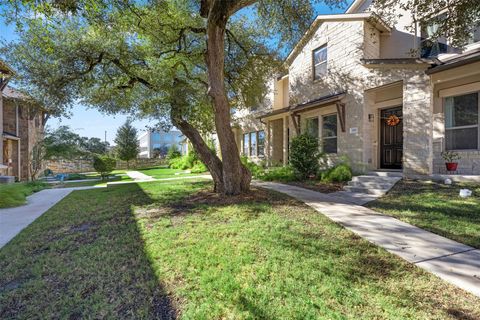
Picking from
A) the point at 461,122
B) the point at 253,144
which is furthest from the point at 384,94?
the point at 253,144

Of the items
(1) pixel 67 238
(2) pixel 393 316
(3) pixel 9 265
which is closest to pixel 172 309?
(2) pixel 393 316

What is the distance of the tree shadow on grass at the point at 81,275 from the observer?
2.67 m

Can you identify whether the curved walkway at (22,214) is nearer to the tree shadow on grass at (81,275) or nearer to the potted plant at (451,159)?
the tree shadow on grass at (81,275)

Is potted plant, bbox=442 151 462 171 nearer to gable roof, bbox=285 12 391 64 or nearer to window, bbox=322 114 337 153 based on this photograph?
window, bbox=322 114 337 153

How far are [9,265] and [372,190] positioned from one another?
855 cm

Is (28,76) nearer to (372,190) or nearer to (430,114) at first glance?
(372,190)

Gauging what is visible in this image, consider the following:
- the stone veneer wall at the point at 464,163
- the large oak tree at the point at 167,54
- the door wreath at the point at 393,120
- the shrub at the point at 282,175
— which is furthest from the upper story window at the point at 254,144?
the stone veneer wall at the point at 464,163

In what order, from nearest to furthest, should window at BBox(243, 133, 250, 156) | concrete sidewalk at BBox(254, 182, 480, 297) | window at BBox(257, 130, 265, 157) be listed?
concrete sidewalk at BBox(254, 182, 480, 297), window at BBox(257, 130, 265, 157), window at BBox(243, 133, 250, 156)

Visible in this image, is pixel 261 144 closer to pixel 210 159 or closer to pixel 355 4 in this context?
pixel 355 4

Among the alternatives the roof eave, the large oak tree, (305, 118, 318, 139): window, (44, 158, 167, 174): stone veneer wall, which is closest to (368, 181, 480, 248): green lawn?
the roof eave

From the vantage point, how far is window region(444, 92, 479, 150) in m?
8.40

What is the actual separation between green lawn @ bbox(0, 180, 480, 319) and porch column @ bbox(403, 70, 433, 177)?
5.29 m

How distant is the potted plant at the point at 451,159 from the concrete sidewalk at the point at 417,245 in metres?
4.46

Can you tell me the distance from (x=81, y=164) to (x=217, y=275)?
30.0m
